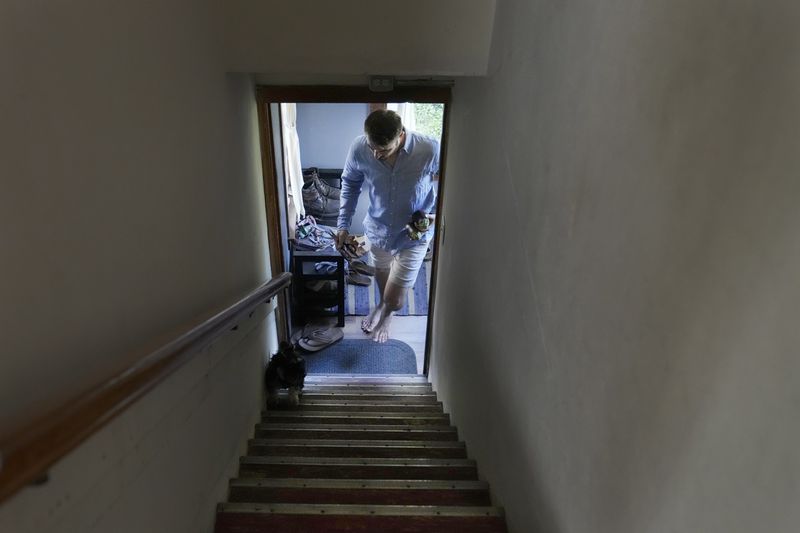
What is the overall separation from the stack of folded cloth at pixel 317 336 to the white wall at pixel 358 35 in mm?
2771

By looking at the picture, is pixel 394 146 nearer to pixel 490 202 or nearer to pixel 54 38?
pixel 490 202

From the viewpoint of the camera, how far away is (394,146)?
11.0 ft

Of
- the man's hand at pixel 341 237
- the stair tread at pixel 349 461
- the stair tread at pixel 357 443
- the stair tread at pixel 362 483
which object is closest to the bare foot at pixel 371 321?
the man's hand at pixel 341 237

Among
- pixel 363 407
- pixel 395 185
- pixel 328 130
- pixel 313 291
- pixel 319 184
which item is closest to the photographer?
pixel 363 407

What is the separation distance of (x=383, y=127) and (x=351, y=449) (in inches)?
74.5

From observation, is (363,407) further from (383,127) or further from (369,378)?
(383,127)

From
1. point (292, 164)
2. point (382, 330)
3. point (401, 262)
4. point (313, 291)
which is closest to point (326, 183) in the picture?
point (292, 164)

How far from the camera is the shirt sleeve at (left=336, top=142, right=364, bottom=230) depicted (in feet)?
12.2

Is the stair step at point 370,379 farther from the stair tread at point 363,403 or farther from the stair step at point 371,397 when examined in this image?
the stair tread at point 363,403

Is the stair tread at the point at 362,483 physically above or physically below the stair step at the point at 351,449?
above

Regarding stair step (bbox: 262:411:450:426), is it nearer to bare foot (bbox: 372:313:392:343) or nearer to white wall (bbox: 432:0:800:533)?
white wall (bbox: 432:0:800:533)

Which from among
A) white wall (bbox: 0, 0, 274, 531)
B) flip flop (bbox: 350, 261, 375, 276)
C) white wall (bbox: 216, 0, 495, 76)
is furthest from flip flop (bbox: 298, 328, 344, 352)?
white wall (bbox: 216, 0, 495, 76)

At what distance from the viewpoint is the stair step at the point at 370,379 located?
382 centimetres

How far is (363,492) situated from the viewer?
6.31 feet
